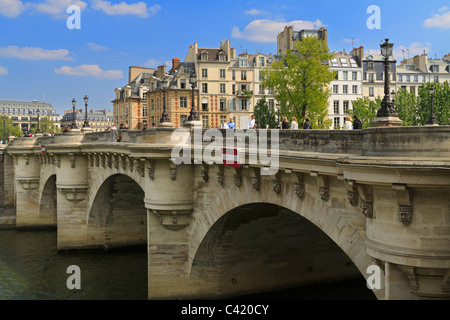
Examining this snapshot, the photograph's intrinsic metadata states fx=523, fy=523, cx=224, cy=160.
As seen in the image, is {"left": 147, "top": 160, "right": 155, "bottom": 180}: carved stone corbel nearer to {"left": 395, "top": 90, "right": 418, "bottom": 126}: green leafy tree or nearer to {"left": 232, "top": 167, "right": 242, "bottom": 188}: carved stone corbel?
{"left": 232, "top": 167, "right": 242, "bottom": 188}: carved stone corbel

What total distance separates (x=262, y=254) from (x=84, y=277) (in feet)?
39.6

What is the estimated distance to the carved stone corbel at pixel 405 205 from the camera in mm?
10164

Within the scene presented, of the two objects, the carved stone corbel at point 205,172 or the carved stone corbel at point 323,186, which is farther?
the carved stone corbel at point 205,172

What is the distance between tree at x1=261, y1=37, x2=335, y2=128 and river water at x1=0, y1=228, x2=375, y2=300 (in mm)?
19720

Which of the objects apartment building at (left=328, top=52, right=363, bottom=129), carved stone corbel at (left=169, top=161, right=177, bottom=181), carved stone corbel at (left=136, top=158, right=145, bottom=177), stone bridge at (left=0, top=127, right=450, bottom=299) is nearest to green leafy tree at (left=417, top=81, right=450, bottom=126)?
apartment building at (left=328, top=52, right=363, bottom=129)

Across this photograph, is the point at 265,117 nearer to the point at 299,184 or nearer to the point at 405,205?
the point at 299,184

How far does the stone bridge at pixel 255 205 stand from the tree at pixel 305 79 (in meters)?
17.7

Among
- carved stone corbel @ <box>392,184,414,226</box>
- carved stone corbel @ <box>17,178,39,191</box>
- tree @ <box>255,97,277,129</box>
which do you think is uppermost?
tree @ <box>255,97,277,129</box>

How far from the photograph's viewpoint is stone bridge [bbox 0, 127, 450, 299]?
1020 cm

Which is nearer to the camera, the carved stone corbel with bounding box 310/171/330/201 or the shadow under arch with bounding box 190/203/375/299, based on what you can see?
the carved stone corbel with bounding box 310/171/330/201

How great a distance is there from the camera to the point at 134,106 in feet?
283

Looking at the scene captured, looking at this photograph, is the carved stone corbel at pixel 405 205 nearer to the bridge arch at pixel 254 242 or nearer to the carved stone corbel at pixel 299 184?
the carved stone corbel at pixel 299 184

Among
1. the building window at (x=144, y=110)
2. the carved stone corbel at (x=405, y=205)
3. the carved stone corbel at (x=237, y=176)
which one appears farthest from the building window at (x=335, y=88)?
the carved stone corbel at (x=405, y=205)
